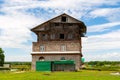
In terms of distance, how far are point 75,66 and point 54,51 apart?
23.6 feet

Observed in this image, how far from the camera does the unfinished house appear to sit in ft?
250

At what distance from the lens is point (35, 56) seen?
77.9 m

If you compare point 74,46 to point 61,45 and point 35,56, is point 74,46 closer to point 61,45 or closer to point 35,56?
point 61,45

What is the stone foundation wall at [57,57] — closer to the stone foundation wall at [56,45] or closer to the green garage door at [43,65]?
the stone foundation wall at [56,45]

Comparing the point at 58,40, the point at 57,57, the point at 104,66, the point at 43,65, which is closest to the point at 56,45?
the point at 58,40

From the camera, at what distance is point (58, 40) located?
259 ft

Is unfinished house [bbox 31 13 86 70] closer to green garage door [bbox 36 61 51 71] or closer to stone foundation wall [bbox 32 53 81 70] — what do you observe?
stone foundation wall [bbox 32 53 81 70]

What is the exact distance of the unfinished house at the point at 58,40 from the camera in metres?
76.3

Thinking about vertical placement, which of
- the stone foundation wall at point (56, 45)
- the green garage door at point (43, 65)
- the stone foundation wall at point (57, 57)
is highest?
the stone foundation wall at point (56, 45)

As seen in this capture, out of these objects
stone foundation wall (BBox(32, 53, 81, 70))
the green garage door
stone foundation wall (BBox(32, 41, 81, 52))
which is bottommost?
the green garage door

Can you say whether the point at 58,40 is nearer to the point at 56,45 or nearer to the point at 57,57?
the point at 56,45

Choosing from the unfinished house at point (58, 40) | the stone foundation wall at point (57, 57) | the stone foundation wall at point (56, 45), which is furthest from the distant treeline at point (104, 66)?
the stone foundation wall at point (56, 45)

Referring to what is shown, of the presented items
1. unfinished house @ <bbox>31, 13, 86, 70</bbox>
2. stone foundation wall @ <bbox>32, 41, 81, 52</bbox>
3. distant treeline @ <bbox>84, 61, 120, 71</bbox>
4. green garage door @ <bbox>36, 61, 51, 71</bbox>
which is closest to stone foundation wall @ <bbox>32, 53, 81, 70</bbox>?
unfinished house @ <bbox>31, 13, 86, 70</bbox>

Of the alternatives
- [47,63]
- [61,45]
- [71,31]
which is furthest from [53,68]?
[71,31]
